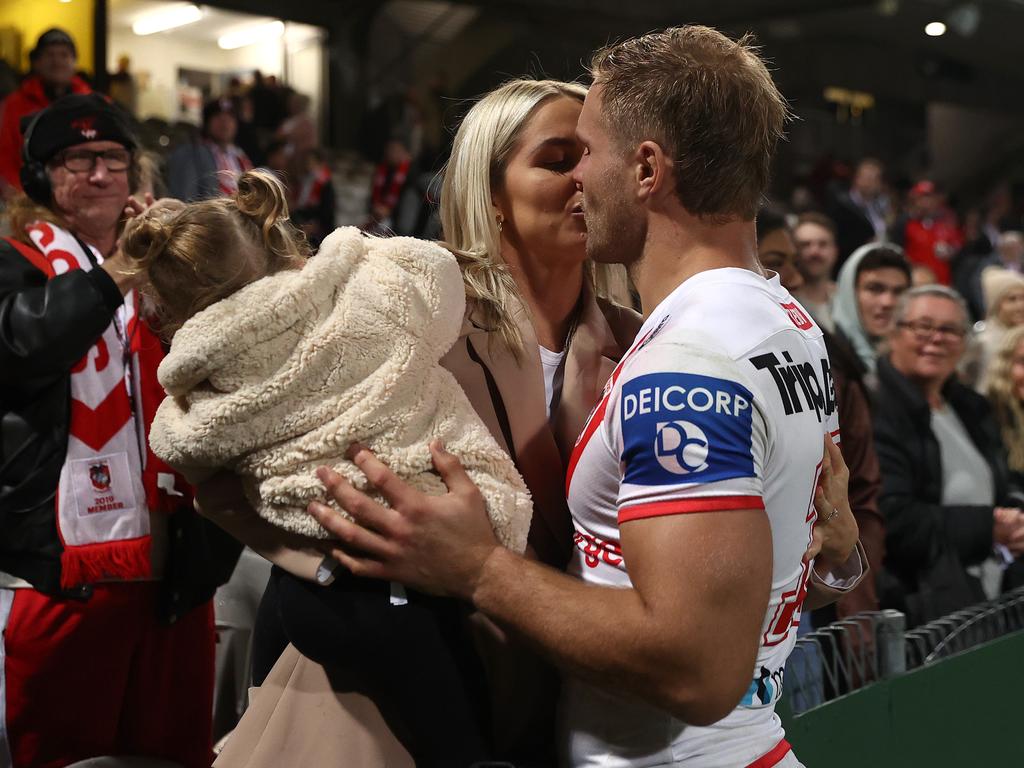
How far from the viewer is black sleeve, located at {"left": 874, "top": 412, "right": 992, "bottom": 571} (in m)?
4.15

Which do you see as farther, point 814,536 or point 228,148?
point 228,148

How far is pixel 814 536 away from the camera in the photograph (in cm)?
189

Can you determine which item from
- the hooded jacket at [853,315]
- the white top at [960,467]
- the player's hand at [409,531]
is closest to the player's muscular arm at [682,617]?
the player's hand at [409,531]

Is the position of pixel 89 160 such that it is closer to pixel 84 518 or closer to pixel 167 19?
pixel 84 518

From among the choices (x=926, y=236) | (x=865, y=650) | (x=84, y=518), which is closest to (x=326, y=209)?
(x=926, y=236)

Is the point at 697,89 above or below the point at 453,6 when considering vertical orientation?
below

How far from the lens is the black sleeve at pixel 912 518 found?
4.15m

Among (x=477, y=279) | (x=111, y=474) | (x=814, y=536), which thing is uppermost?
(x=477, y=279)

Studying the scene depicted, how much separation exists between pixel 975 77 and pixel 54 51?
19463 mm

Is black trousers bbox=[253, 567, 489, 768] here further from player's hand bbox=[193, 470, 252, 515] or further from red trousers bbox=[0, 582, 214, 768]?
red trousers bbox=[0, 582, 214, 768]

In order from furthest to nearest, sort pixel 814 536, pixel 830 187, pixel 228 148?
pixel 830 187, pixel 228 148, pixel 814 536

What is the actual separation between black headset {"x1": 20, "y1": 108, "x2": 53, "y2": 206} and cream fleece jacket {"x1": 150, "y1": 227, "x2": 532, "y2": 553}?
66.6 inches

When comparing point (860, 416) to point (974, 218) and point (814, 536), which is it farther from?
point (974, 218)

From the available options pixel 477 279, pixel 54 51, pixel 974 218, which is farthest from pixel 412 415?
pixel 974 218
